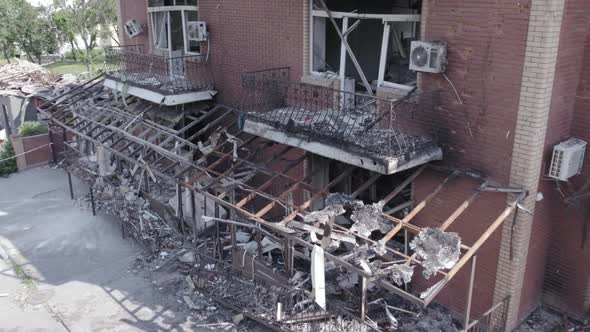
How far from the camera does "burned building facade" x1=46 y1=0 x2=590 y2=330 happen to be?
22.3ft

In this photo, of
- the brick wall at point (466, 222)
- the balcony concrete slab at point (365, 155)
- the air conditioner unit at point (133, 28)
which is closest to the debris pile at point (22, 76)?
the air conditioner unit at point (133, 28)

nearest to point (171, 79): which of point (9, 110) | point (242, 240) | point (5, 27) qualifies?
point (242, 240)

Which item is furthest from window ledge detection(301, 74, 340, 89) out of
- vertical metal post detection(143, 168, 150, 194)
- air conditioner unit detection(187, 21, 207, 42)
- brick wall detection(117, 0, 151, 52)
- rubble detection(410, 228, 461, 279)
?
brick wall detection(117, 0, 151, 52)

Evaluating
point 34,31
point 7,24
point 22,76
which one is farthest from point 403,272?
point 34,31

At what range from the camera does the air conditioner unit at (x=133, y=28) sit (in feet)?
48.5

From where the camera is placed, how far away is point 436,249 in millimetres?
6344

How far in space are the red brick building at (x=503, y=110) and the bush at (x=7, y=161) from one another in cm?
1236

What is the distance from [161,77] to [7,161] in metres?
7.71

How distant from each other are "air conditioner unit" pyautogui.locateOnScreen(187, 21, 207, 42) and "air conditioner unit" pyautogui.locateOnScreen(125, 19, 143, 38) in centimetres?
302

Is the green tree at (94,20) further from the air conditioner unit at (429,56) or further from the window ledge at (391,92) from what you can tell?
the air conditioner unit at (429,56)

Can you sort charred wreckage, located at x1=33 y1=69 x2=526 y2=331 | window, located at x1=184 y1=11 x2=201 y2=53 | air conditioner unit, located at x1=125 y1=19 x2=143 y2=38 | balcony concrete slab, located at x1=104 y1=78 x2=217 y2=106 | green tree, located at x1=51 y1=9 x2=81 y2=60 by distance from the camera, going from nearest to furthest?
charred wreckage, located at x1=33 y1=69 x2=526 y2=331 → balcony concrete slab, located at x1=104 y1=78 x2=217 y2=106 → window, located at x1=184 y1=11 x2=201 y2=53 → air conditioner unit, located at x1=125 y1=19 x2=143 y2=38 → green tree, located at x1=51 y1=9 x2=81 y2=60

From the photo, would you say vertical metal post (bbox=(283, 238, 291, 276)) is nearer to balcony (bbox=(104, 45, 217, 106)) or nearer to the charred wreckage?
the charred wreckage

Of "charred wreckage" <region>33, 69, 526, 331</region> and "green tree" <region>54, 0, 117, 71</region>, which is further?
"green tree" <region>54, 0, 117, 71</region>

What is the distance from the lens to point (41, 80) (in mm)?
20734
